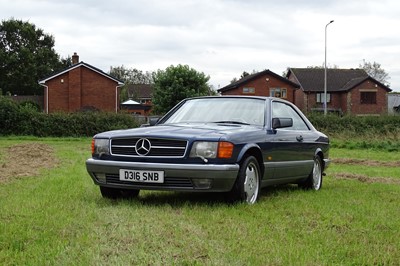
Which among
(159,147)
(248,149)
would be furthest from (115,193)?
(248,149)

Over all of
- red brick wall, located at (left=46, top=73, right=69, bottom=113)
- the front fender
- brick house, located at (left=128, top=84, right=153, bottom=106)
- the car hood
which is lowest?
the front fender

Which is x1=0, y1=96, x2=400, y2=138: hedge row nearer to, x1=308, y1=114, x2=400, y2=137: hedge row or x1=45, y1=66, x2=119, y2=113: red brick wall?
x1=308, y1=114, x2=400, y2=137: hedge row

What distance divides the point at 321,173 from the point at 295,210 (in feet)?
10.4

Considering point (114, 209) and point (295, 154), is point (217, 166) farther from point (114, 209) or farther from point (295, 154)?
point (295, 154)

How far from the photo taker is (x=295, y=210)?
20.8ft

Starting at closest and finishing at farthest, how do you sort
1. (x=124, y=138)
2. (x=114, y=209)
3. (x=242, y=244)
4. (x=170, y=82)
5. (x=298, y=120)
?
(x=242, y=244) → (x=114, y=209) → (x=124, y=138) → (x=298, y=120) → (x=170, y=82)

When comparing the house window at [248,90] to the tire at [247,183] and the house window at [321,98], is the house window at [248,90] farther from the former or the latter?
the tire at [247,183]

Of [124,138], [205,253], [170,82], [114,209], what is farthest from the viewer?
[170,82]

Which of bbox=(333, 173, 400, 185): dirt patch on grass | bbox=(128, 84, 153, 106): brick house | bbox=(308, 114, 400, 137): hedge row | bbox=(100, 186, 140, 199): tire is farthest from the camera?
bbox=(128, 84, 153, 106): brick house

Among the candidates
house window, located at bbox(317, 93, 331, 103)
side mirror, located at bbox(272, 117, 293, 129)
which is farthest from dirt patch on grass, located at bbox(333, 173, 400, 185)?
house window, located at bbox(317, 93, 331, 103)

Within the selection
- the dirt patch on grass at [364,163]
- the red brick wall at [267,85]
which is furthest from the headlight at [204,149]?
the red brick wall at [267,85]

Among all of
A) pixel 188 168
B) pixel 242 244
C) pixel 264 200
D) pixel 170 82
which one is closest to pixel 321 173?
pixel 264 200

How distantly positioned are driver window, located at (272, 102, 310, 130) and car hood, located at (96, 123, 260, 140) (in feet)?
3.24

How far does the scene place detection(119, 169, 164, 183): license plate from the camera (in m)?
6.30
